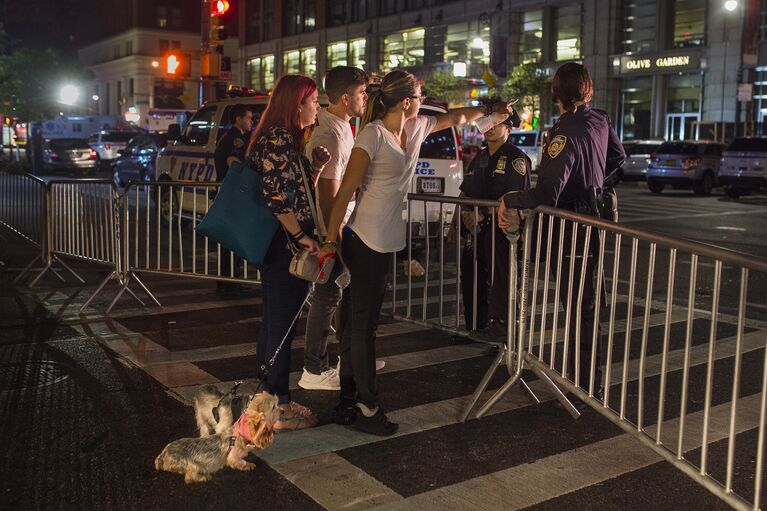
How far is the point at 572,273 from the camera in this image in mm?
4766

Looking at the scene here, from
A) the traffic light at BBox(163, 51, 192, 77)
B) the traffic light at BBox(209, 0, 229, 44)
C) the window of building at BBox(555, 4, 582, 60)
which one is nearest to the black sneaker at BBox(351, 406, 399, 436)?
the traffic light at BBox(209, 0, 229, 44)

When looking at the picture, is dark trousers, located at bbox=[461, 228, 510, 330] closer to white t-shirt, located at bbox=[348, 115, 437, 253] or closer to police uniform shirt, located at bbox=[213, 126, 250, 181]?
white t-shirt, located at bbox=[348, 115, 437, 253]

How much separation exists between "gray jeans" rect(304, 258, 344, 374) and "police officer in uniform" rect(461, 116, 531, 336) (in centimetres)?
134

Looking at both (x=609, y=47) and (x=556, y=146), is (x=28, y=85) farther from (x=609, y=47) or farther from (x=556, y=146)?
(x=556, y=146)

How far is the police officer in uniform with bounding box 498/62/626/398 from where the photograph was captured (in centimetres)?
487

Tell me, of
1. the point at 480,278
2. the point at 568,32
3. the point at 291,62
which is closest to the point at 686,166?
the point at 568,32

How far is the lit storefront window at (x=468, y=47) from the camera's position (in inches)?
1900

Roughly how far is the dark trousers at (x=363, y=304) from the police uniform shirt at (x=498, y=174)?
7.02ft

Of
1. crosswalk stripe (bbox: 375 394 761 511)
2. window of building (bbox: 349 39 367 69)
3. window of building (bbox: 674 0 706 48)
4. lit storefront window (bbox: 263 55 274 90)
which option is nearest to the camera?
crosswalk stripe (bbox: 375 394 761 511)

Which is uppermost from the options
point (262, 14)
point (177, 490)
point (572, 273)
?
point (262, 14)

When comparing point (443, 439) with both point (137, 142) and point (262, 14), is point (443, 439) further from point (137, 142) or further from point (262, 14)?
point (262, 14)

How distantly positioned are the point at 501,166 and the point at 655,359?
1918 mm

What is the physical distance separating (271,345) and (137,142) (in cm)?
2101

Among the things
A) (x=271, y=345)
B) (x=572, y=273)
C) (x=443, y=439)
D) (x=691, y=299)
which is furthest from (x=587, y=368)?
Answer: (x=271, y=345)
